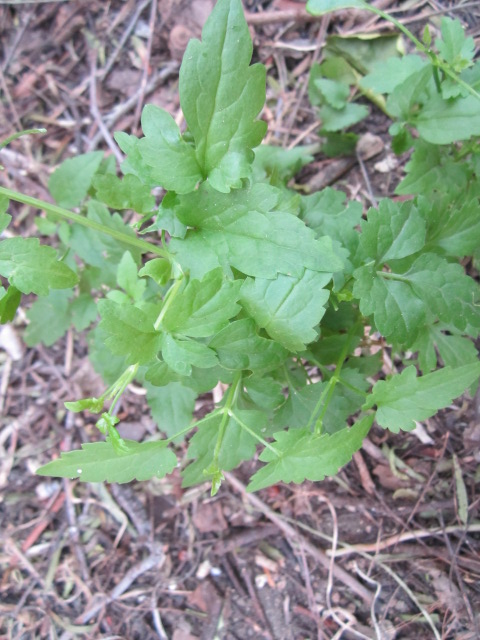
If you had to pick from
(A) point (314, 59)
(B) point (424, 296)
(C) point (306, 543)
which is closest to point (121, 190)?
(B) point (424, 296)

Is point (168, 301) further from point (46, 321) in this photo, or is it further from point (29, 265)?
point (46, 321)

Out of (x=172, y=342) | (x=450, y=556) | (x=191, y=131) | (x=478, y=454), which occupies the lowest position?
(x=450, y=556)

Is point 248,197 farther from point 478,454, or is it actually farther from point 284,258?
point 478,454

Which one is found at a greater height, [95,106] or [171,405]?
[95,106]

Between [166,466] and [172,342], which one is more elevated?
[172,342]

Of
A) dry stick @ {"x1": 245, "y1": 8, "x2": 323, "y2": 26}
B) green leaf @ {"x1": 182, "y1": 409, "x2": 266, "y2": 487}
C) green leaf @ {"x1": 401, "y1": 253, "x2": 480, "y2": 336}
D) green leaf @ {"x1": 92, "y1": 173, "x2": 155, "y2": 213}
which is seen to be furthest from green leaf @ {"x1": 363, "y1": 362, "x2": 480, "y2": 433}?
dry stick @ {"x1": 245, "y1": 8, "x2": 323, "y2": 26}

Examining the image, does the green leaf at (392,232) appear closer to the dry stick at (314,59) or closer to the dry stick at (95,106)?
the dry stick at (314,59)

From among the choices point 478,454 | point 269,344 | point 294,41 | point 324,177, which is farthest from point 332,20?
point 478,454

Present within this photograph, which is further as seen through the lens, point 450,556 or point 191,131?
point 450,556
